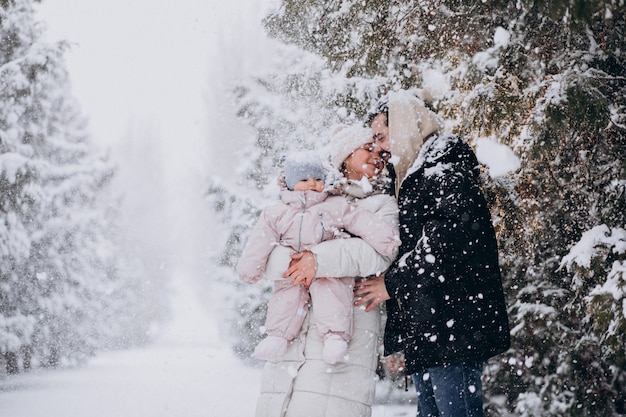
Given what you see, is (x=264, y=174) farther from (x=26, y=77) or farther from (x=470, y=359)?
(x=470, y=359)

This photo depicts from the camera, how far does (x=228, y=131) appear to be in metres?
31.6

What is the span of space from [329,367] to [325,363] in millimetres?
26

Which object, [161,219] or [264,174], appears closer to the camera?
[264,174]

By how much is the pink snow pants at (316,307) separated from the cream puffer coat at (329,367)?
Answer: 6cm

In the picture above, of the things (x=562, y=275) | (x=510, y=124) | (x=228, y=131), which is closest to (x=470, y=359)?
(x=510, y=124)

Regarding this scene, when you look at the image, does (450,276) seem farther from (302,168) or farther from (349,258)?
(302,168)

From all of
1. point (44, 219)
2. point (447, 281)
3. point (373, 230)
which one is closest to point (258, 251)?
point (373, 230)

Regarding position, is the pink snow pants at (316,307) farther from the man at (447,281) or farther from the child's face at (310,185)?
the child's face at (310,185)

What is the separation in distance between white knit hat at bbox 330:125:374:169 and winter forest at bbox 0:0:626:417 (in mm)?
401

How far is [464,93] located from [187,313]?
125 ft

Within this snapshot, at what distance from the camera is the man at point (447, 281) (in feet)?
7.91

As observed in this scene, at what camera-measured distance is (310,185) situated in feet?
9.29

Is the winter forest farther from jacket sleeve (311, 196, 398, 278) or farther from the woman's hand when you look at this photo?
the woman's hand

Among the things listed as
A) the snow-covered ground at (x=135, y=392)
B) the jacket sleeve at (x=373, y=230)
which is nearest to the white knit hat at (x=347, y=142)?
the jacket sleeve at (x=373, y=230)
